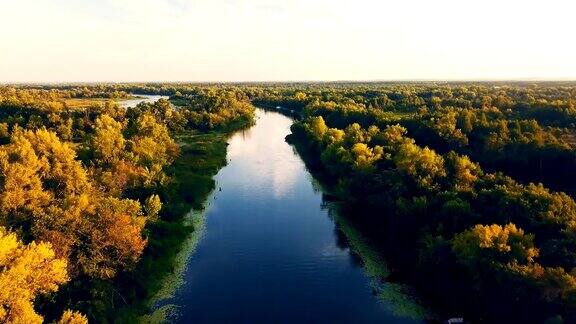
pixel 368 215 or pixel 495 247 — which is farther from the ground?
pixel 495 247

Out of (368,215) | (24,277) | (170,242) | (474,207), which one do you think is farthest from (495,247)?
(24,277)

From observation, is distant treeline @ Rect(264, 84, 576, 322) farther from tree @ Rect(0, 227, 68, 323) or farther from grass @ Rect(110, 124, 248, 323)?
tree @ Rect(0, 227, 68, 323)

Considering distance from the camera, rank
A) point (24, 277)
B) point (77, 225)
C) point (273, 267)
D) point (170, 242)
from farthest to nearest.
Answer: point (170, 242) → point (273, 267) → point (77, 225) → point (24, 277)

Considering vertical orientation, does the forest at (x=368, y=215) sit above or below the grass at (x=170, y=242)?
above

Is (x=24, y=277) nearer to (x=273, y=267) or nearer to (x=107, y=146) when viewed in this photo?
(x=273, y=267)

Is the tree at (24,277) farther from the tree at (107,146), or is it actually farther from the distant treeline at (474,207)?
the tree at (107,146)

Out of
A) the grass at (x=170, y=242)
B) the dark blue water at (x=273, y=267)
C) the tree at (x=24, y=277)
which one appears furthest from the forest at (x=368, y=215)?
the dark blue water at (x=273, y=267)

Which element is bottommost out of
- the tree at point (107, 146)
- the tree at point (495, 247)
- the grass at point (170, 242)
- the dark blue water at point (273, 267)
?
the dark blue water at point (273, 267)

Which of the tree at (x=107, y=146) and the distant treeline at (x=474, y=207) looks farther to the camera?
the tree at (x=107, y=146)

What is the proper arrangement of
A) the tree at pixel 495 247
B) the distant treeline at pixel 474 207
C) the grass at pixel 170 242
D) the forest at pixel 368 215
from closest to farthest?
the forest at pixel 368 215 < the distant treeline at pixel 474 207 < the tree at pixel 495 247 < the grass at pixel 170 242
